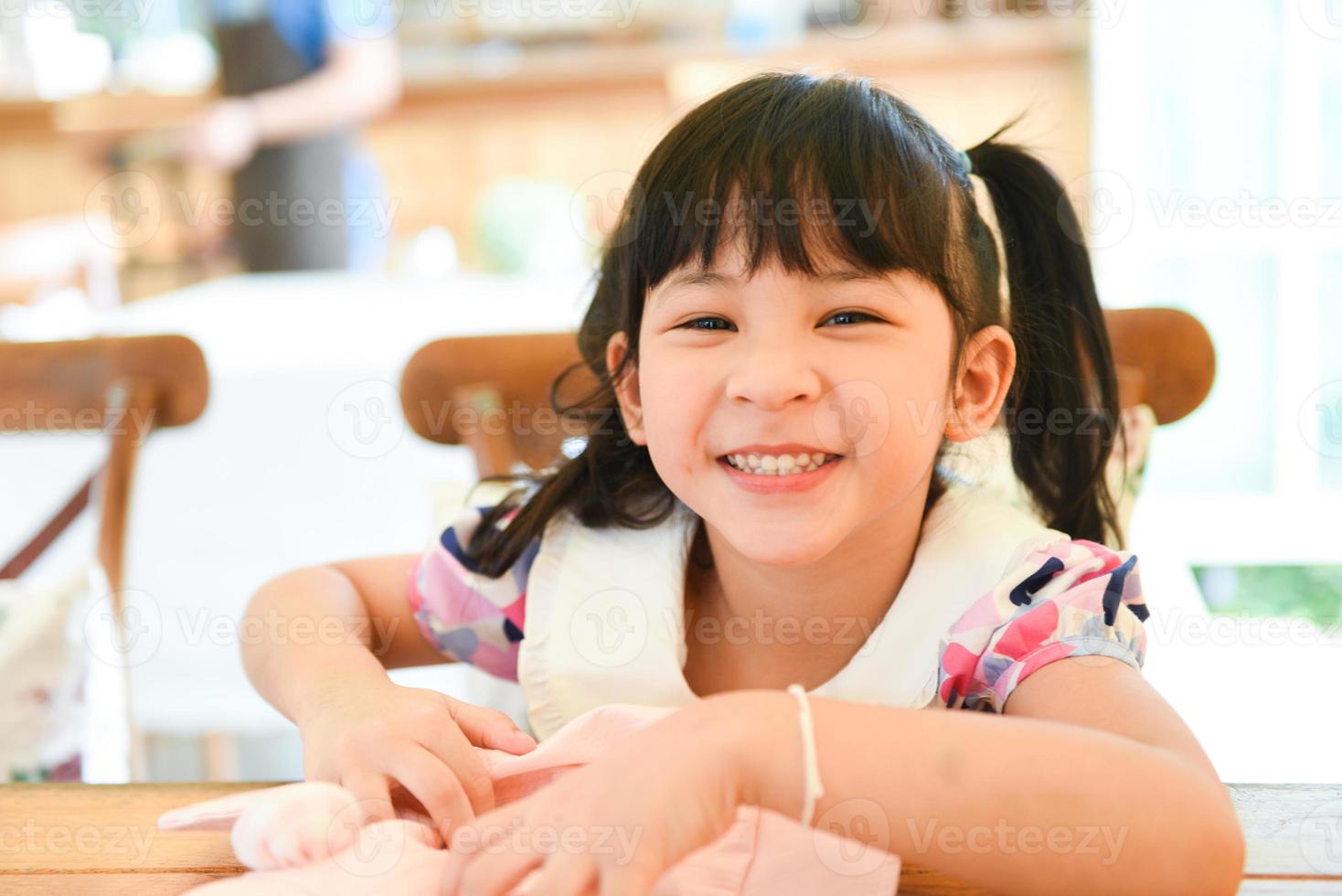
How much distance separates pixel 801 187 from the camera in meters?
0.74

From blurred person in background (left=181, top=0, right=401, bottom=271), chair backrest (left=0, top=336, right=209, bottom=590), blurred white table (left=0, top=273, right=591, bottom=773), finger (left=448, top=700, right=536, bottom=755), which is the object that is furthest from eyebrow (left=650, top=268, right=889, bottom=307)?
blurred person in background (left=181, top=0, right=401, bottom=271)

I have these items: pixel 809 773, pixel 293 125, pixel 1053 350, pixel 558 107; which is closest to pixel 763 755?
pixel 809 773

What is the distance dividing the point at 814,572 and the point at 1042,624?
0.18 meters

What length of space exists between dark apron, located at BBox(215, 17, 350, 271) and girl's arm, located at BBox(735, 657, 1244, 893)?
2.56 metres

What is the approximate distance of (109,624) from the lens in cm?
133

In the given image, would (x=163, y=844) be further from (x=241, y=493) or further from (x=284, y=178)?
(x=284, y=178)

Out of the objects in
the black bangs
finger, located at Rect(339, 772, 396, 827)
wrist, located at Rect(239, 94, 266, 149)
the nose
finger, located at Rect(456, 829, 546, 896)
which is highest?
wrist, located at Rect(239, 94, 266, 149)

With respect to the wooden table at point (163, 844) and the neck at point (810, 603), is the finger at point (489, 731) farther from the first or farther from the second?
the neck at point (810, 603)

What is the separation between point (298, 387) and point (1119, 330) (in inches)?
52.4

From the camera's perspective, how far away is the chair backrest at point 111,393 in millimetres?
1193

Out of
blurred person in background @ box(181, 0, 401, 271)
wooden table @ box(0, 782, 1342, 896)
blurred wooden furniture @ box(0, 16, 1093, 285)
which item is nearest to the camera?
wooden table @ box(0, 782, 1342, 896)

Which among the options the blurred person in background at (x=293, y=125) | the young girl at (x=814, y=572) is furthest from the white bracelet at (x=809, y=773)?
the blurred person in background at (x=293, y=125)

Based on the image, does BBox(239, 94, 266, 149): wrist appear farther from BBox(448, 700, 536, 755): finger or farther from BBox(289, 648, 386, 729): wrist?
BBox(448, 700, 536, 755): finger

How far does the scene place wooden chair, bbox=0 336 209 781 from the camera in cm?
119
